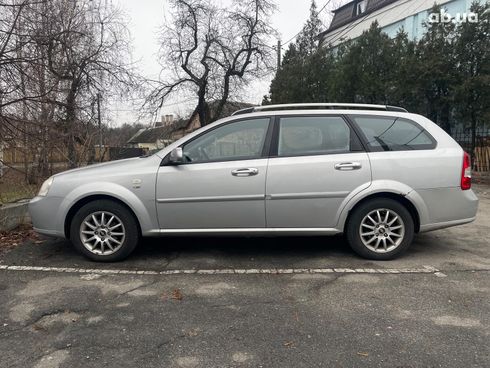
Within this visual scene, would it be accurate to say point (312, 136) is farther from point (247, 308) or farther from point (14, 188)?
point (14, 188)

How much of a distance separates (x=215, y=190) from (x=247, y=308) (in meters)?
1.49

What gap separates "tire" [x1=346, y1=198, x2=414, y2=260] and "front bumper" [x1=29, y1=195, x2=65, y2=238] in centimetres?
325

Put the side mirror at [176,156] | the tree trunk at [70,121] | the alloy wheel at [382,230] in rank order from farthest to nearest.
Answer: the tree trunk at [70,121] < the alloy wheel at [382,230] < the side mirror at [176,156]

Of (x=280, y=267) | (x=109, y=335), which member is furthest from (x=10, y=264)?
(x=280, y=267)

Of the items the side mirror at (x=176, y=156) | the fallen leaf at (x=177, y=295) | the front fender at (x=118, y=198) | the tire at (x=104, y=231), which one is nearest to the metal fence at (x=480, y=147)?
the side mirror at (x=176, y=156)

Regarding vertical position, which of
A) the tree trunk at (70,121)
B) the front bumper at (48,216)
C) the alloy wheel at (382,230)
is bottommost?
the alloy wheel at (382,230)

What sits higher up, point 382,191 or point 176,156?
point 176,156

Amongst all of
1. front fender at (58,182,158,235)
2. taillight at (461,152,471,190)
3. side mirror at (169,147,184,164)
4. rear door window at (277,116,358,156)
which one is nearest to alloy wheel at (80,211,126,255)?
front fender at (58,182,158,235)

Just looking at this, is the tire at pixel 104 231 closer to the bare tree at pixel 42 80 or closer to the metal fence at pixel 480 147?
the bare tree at pixel 42 80

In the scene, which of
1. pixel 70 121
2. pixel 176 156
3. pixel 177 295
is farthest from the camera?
pixel 70 121

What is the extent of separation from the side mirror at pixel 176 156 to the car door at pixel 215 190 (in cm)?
8

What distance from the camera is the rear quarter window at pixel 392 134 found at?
4.79 metres

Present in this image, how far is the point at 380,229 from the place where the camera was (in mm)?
4738

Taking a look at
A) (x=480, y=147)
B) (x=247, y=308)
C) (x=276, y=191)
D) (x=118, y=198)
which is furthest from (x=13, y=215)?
(x=480, y=147)
